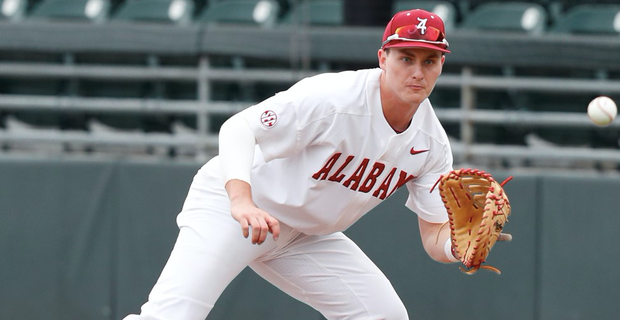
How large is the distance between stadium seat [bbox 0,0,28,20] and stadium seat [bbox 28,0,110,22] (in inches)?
4.4

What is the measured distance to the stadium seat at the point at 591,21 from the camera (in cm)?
745

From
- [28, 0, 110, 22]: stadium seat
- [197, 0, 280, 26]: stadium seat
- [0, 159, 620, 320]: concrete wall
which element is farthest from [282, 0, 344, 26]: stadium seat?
[0, 159, 620, 320]: concrete wall

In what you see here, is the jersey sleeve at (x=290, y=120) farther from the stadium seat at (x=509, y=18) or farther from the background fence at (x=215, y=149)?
the stadium seat at (x=509, y=18)

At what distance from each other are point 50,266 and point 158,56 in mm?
1637

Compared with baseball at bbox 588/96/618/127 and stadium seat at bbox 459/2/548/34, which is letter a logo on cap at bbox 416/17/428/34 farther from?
stadium seat at bbox 459/2/548/34

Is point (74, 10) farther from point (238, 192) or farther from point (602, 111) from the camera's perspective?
point (238, 192)

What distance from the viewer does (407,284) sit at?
6051 mm

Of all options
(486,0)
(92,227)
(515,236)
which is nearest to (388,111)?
(515,236)

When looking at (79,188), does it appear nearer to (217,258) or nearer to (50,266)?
(50,266)

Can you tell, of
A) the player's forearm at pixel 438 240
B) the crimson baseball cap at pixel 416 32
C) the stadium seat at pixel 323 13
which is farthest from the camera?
the stadium seat at pixel 323 13

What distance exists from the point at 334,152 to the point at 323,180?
0.47 feet

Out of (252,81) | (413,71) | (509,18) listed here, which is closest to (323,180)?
(413,71)

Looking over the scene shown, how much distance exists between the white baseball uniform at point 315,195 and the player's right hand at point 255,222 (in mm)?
411

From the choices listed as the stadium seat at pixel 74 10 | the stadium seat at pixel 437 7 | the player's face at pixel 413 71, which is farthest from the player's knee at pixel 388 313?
the stadium seat at pixel 74 10
